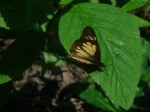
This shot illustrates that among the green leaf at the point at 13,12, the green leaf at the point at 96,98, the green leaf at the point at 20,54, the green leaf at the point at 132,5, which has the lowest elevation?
the green leaf at the point at 96,98

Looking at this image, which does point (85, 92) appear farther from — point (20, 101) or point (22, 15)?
point (22, 15)

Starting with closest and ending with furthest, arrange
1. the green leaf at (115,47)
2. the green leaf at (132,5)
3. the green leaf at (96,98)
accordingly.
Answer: the green leaf at (115,47), the green leaf at (132,5), the green leaf at (96,98)

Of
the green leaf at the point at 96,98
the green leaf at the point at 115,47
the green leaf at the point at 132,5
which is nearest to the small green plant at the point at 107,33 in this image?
the green leaf at the point at 115,47

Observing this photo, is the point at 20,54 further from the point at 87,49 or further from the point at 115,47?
the point at 115,47

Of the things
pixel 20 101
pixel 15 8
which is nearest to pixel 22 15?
pixel 15 8

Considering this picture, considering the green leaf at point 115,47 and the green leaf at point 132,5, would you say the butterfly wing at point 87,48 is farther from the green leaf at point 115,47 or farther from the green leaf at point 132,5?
the green leaf at point 132,5

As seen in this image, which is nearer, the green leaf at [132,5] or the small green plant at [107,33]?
the small green plant at [107,33]
